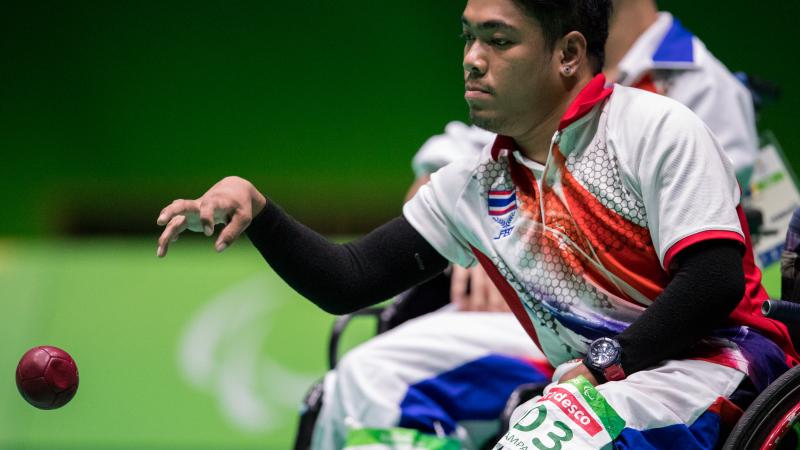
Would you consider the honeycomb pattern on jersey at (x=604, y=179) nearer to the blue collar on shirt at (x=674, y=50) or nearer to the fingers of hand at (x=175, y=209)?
the fingers of hand at (x=175, y=209)

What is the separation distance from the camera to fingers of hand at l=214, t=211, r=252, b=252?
2.10m

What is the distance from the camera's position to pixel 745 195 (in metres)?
3.57

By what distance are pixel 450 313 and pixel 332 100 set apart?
9.85ft

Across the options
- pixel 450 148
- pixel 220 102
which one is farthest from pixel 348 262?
pixel 220 102

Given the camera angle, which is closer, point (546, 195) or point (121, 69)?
point (546, 195)

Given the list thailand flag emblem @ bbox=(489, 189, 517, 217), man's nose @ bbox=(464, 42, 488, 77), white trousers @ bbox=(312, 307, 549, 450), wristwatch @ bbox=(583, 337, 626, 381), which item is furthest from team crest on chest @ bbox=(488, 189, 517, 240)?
white trousers @ bbox=(312, 307, 549, 450)

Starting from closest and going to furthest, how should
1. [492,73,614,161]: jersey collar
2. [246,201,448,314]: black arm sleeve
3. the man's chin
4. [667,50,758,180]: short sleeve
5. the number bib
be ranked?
the number bib < [492,73,614,161]: jersey collar < the man's chin < [246,201,448,314]: black arm sleeve < [667,50,758,180]: short sleeve

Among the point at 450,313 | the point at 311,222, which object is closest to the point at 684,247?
the point at 450,313

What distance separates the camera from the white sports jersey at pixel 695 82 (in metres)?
3.37

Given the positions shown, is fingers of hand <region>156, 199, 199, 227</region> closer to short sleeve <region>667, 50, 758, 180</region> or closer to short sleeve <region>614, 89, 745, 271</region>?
short sleeve <region>614, 89, 745, 271</region>

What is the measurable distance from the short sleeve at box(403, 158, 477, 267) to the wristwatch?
0.46m

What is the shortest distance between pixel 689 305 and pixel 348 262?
0.72 meters

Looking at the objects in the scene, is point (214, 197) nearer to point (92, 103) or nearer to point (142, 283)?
point (142, 283)

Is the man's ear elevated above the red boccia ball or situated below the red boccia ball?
above
